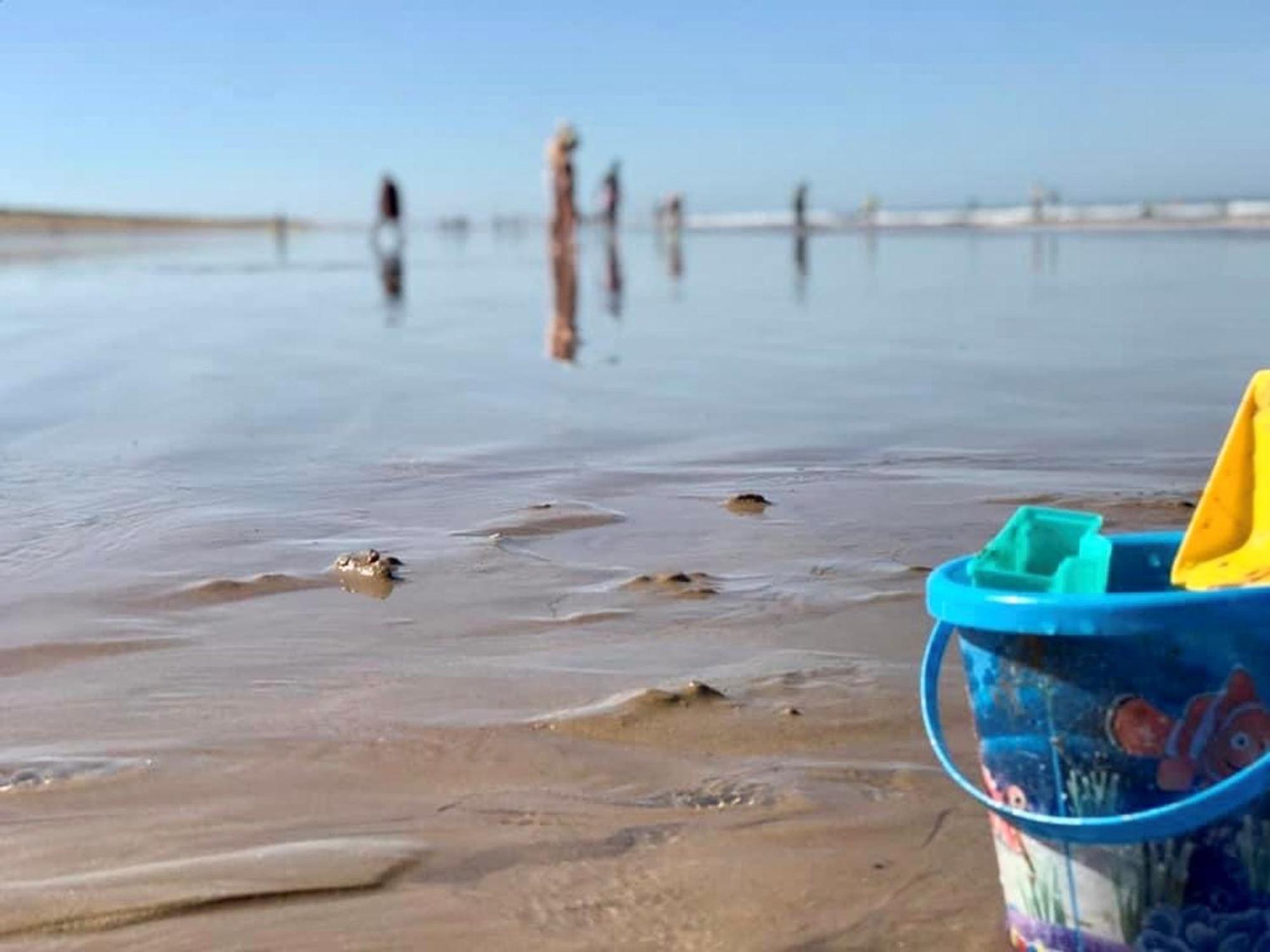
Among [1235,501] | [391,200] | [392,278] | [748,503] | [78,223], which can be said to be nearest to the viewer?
[1235,501]

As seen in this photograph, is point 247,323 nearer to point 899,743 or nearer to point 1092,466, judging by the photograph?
point 1092,466

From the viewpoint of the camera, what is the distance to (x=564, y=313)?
14.3 m

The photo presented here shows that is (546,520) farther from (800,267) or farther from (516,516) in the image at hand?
(800,267)

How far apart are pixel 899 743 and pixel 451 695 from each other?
36.1 inches

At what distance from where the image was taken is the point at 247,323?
522 inches

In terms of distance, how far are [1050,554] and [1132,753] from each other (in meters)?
0.39

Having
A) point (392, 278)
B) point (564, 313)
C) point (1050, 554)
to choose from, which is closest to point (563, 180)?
point (392, 278)

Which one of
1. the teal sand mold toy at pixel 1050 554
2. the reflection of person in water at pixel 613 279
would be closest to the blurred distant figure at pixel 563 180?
the reflection of person in water at pixel 613 279

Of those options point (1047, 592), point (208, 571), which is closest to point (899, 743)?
point (1047, 592)

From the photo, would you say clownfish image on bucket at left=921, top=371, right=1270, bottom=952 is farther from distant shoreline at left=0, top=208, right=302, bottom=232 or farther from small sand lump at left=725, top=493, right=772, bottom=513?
distant shoreline at left=0, top=208, right=302, bottom=232

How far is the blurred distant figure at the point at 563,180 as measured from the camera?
29.0m

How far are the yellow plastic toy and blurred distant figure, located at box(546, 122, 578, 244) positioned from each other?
27.5 m

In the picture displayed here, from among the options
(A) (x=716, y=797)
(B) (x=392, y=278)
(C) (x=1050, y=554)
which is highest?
(C) (x=1050, y=554)

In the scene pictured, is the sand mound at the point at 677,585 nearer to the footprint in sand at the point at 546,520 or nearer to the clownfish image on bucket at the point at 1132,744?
the footprint in sand at the point at 546,520
